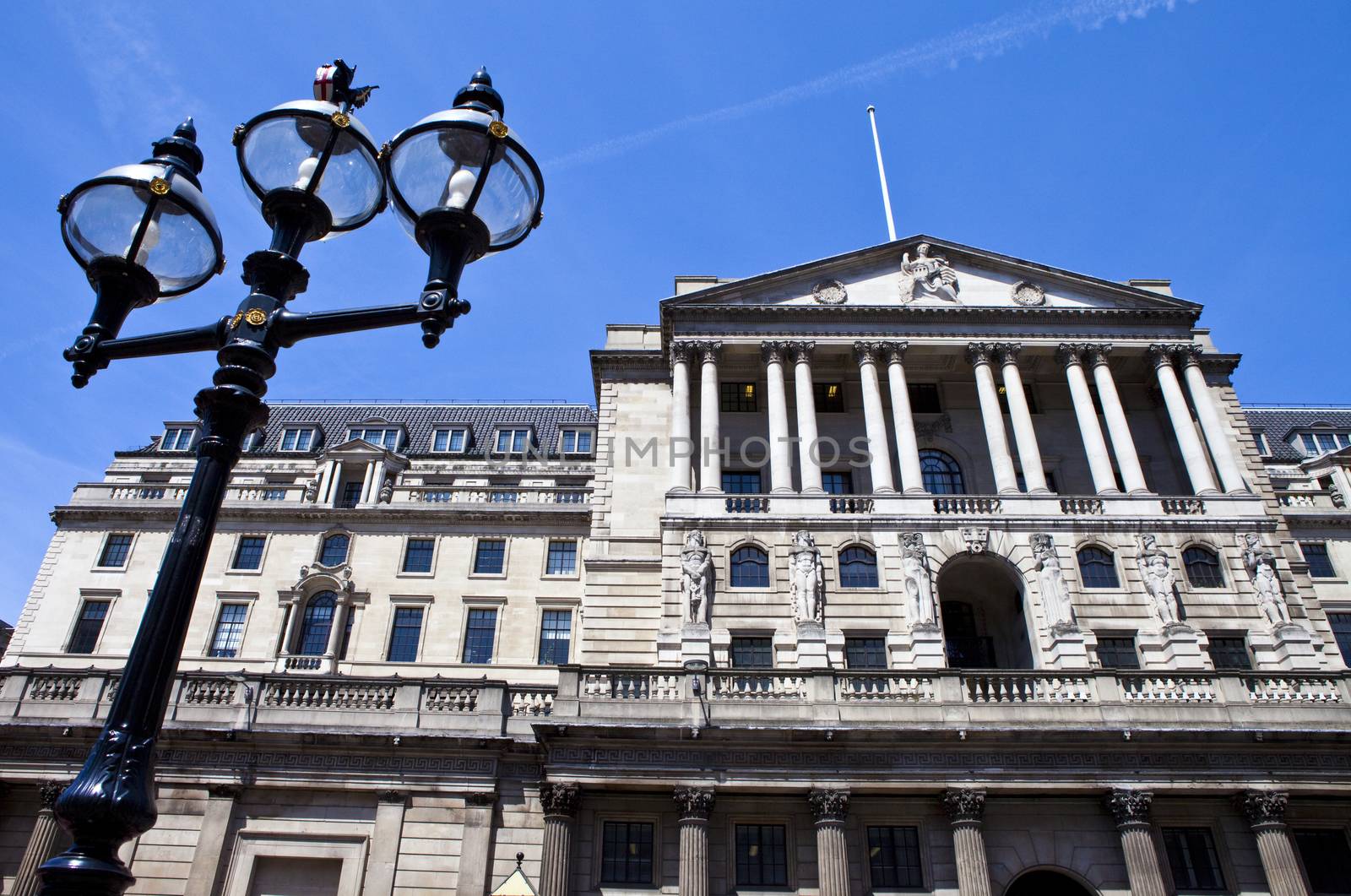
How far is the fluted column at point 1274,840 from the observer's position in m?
24.8

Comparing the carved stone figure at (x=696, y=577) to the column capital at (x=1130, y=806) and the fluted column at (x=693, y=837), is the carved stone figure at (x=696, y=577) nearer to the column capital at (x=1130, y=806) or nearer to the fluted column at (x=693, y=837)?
the fluted column at (x=693, y=837)

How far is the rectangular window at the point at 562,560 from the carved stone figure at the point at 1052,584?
68.1 feet

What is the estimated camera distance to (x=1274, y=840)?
83.2 feet

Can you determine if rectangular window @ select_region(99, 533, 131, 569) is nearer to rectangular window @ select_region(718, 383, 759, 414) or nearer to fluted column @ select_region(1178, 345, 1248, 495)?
rectangular window @ select_region(718, 383, 759, 414)

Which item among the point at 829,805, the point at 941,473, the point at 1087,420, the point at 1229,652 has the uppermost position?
the point at 1087,420

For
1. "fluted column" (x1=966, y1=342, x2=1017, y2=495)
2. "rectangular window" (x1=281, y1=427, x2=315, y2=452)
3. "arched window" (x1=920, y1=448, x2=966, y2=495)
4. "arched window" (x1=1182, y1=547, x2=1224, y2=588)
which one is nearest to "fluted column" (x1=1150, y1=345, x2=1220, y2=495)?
"arched window" (x1=1182, y1=547, x2=1224, y2=588)

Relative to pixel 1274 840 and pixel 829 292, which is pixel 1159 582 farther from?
pixel 829 292

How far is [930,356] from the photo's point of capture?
4031cm

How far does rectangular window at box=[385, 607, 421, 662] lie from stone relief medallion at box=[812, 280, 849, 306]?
21.4 m

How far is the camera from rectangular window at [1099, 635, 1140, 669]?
31703 mm

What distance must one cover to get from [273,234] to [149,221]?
1.13 m

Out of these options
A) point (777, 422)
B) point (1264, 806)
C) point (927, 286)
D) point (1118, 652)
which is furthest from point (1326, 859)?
point (927, 286)

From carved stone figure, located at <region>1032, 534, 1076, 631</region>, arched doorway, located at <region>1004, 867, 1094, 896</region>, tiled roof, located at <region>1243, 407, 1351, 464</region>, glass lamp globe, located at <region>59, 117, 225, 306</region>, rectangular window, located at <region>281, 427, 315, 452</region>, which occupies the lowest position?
arched doorway, located at <region>1004, 867, 1094, 896</region>

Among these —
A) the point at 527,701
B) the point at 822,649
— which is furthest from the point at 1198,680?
the point at 527,701
